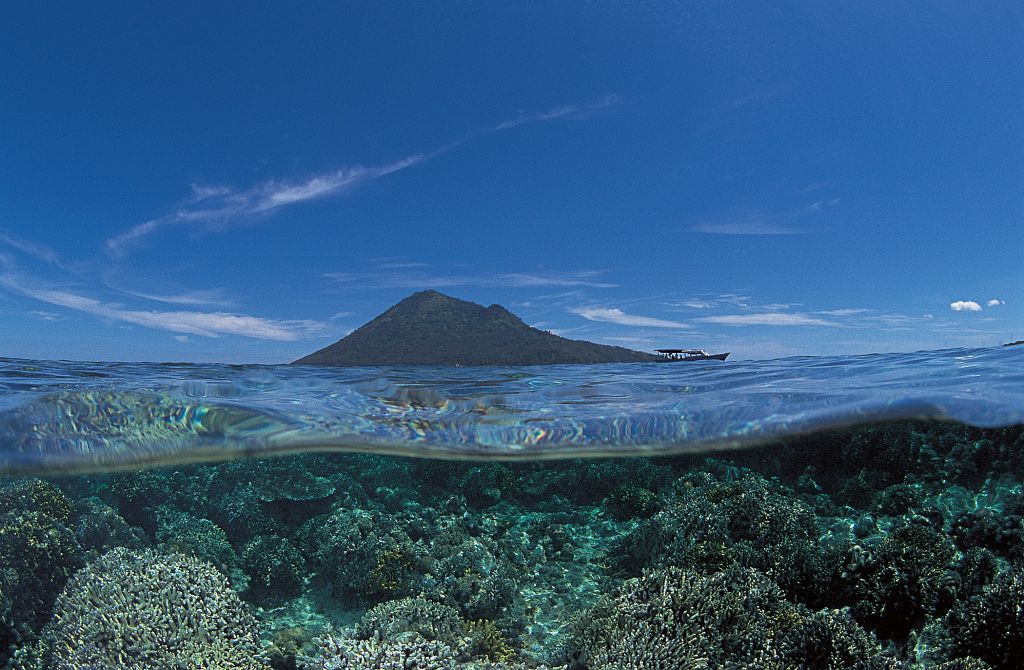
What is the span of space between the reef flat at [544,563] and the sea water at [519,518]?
0.13ft

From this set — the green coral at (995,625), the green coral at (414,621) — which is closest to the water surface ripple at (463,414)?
the green coral at (414,621)

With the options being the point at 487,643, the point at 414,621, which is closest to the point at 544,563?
the point at 487,643

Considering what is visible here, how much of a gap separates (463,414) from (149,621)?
561cm

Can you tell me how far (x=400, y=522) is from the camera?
31.5 ft

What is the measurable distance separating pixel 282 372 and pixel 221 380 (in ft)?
8.91

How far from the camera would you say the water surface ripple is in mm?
9773

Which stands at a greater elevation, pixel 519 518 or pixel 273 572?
pixel 519 518

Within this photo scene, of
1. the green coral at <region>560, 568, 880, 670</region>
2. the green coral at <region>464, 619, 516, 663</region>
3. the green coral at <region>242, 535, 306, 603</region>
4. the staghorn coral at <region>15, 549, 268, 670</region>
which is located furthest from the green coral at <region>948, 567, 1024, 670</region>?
the green coral at <region>242, 535, 306, 603</region>

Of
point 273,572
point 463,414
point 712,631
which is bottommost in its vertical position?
point 273,572

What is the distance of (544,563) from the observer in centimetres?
890

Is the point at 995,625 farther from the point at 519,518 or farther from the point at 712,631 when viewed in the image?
the point at 519,518

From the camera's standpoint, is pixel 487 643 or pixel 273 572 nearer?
pixel 487 643

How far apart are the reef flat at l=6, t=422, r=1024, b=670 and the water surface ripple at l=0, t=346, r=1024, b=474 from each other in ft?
2.35

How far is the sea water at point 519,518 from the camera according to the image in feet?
21.4
